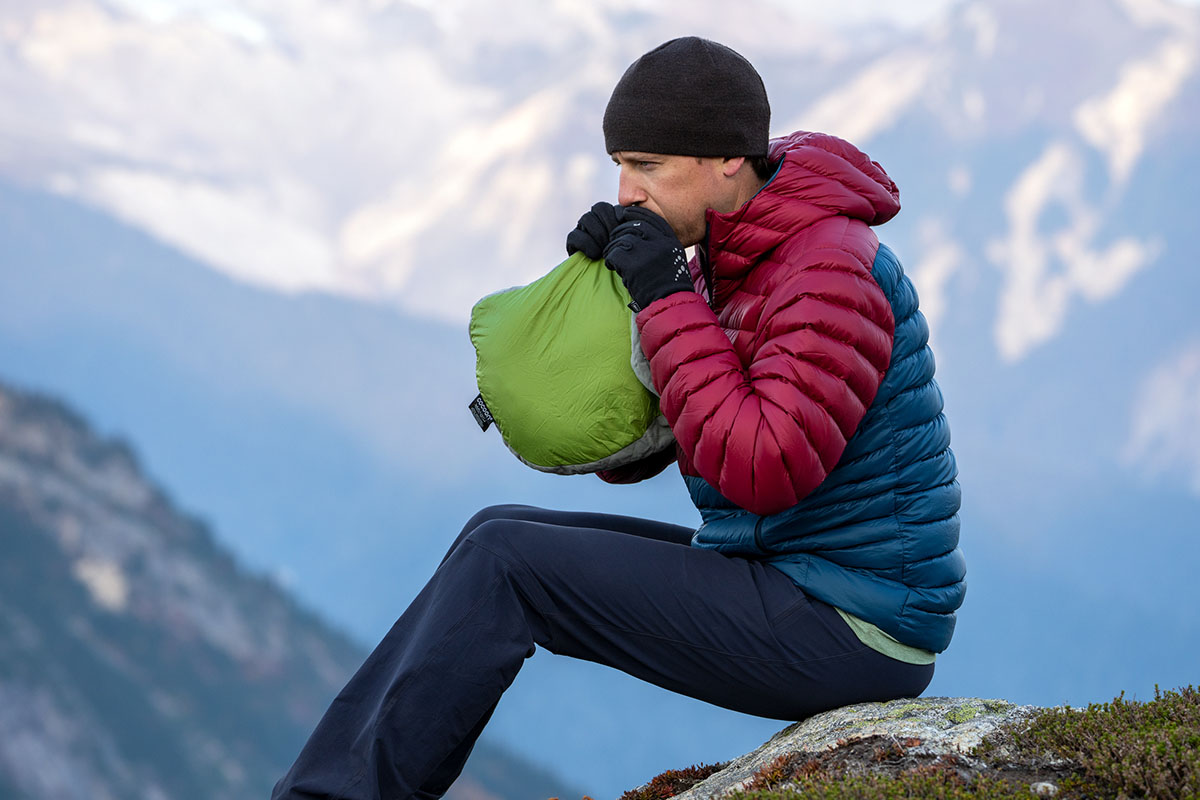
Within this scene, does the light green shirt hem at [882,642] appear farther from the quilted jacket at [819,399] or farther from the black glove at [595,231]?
the black glove at [595,231]

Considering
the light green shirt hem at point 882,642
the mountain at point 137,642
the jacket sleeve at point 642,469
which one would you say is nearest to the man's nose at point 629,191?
the jacket sleeve at point 642,469

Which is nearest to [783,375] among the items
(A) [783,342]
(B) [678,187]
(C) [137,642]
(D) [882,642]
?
(A) [783,342]

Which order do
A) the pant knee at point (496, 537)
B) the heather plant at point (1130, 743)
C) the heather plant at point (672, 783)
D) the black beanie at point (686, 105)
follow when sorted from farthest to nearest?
the heather plant at point (672, 783)
the black beanie at point (686, 105)
the pant knee at point (496, 537)
the heather plant at point (1130, 743)

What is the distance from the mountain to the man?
91248 millimetres

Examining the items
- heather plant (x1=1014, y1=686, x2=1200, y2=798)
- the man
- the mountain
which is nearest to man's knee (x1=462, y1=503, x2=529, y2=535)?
the man

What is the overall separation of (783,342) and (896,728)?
1.23 metres

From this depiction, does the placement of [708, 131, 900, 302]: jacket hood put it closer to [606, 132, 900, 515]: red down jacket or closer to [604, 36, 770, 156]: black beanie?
[606, 132, 900, 515]: red down jacket

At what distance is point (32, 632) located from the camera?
103875 millimetres

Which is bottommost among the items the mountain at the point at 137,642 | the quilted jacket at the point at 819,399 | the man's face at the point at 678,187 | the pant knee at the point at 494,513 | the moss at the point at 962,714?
the pant knee at the point at 494,513

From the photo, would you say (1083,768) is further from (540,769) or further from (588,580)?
(540,769)

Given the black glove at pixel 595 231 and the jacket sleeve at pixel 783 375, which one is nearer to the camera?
the jacket sleeve at pixel 783 375

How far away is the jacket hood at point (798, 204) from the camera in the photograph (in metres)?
3.72

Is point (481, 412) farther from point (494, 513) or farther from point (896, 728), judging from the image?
point (896, 728)

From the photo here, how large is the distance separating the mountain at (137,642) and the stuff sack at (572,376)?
9121 cm
